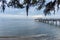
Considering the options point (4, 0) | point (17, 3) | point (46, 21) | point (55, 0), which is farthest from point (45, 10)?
point (46, 21)

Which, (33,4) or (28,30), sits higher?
(33,4)

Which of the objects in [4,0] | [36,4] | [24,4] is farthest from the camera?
[36,4]

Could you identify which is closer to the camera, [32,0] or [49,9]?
[32,0]

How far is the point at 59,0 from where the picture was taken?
6016 millimetres

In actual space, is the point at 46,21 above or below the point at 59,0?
below

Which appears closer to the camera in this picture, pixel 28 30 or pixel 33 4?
pixel 33 4

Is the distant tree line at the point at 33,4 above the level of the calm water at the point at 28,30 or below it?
above

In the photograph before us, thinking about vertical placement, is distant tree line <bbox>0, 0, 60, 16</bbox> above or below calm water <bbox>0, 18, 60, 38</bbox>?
above

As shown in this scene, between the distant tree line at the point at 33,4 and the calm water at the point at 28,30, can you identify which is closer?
the distant tree line at the point at 33,4

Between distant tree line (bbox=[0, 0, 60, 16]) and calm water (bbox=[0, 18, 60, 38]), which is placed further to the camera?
calm water (bbox=[0, 18, 60, 38])

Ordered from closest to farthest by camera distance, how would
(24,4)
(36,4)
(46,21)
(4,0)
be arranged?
(4,0) → (24,4) → (36,4) → (46,21)

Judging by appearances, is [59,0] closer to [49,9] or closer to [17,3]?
[49,9]

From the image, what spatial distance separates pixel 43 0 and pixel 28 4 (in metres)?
0.56

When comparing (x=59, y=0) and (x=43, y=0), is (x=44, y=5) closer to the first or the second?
(x=43, y=0)
